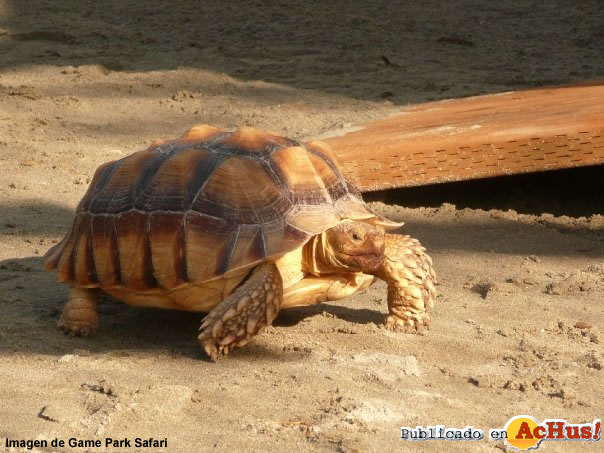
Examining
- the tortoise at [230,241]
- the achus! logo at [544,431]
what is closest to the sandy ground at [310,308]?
the achus! logo at [544,431]

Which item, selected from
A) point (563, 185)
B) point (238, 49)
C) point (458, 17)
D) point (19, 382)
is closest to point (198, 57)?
point (238, 49)

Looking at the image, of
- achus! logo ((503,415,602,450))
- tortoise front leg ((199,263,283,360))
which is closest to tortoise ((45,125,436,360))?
tortoise front leg ((199,263,283,360))

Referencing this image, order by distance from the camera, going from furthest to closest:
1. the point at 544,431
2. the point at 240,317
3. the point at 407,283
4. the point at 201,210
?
the point at 407,283
the point at 201,210
the point at 240,317
the point at 544,431

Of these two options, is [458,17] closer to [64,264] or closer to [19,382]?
[64,264]

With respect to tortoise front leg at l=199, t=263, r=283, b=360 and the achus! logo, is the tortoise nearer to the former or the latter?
tortoise front leg at l=199, t=263, r=283, b=360

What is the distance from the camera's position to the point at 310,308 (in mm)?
4188

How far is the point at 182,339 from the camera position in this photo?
12.5ft

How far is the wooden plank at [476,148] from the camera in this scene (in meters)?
5.02

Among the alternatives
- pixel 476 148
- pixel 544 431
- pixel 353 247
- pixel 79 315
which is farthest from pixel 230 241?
pixel 476 148

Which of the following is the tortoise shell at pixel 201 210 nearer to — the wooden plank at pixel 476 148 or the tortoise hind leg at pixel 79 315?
the tortoise hind leg at pixel 79 315

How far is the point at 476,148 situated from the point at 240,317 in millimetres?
2036

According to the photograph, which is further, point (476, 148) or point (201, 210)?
point (476, 148)

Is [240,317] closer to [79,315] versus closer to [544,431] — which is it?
[79,315]

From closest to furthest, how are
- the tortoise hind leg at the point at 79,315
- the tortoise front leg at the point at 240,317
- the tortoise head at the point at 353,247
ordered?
the tortoise front leg at the point at 240,317, the tortoise head at the point at 353,247, the tortoise hind leg at the point at 79,315
